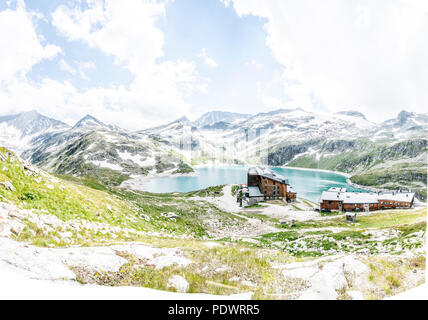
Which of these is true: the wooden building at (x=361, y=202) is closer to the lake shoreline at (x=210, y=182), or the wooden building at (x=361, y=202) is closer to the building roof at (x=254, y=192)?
the building roof at (x=254, y=192)

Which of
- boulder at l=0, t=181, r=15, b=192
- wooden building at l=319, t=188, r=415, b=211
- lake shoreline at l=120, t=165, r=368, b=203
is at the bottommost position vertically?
lake shoreline at l=120, t=165, r=368, b=203

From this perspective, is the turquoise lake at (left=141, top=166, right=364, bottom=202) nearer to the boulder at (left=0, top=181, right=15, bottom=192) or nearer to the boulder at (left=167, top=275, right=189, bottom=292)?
the boulder at (left=167, top=275, right=189, bottom=292)

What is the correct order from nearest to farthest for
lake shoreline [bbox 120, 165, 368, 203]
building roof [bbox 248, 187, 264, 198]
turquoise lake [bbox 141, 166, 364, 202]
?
building roof [bbox 248, 187, 264, 198], turquoise lake [bbox 141, 166, 364, 202], lake shoreline [bbox 120, 165, 368, 203]

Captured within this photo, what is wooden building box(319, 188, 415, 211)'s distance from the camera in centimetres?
3460

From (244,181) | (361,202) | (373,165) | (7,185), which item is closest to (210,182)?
(244,181)

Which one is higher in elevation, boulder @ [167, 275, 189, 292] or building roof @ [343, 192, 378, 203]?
boulder @ [167, 275, 189, 292]

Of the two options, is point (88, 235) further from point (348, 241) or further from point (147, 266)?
point (348, 241)

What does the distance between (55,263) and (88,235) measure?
449 centimetres

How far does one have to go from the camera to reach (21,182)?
6.95 metres

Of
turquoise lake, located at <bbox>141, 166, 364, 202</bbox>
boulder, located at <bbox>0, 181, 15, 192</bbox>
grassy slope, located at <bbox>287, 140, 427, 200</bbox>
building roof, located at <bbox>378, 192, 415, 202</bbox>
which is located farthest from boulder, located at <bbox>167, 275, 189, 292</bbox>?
grassy slope, located at <bbox>287, 140, 427, 200</bbox>

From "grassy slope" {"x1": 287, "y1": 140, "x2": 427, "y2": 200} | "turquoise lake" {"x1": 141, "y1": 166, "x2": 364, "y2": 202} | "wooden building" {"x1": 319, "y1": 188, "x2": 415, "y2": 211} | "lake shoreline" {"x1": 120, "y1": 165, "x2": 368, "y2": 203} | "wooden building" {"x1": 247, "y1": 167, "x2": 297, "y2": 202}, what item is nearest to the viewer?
"wooden building" {"x1": 319, "y1": 188, "x2": 415, "y2": 211}

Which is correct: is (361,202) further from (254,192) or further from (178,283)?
(178,283)

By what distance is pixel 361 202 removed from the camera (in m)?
34.8

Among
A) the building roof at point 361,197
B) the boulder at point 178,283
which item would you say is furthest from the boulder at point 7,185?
the building roof at point 361,197
